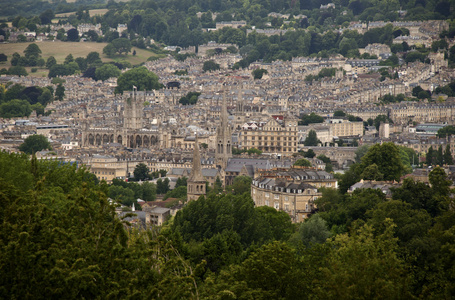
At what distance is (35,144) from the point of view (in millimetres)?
131750

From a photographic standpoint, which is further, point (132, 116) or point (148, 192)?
point (132, 116)

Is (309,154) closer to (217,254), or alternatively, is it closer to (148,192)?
(148,192)

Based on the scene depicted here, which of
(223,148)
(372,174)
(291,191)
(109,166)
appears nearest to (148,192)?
(223,148)

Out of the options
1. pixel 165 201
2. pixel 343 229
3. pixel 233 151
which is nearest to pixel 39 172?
pixel 343 229

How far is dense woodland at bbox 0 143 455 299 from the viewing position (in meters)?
32.7

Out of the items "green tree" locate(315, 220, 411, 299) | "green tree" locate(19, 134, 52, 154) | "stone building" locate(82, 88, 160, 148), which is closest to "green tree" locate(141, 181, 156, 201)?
"green tree" locate(19, 134, 52, 154)

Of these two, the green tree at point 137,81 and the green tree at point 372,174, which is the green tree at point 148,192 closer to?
the green tree at point 372,174

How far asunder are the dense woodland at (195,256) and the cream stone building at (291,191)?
12.2 meters

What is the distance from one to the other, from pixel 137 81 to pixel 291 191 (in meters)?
125

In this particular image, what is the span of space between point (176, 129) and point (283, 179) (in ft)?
243

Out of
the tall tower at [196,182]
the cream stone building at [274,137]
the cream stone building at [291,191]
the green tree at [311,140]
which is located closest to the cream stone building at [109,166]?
the cream stone building at [274,137]

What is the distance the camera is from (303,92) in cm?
17950

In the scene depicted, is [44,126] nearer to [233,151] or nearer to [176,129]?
[176,129]

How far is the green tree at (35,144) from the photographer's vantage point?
427 feet
